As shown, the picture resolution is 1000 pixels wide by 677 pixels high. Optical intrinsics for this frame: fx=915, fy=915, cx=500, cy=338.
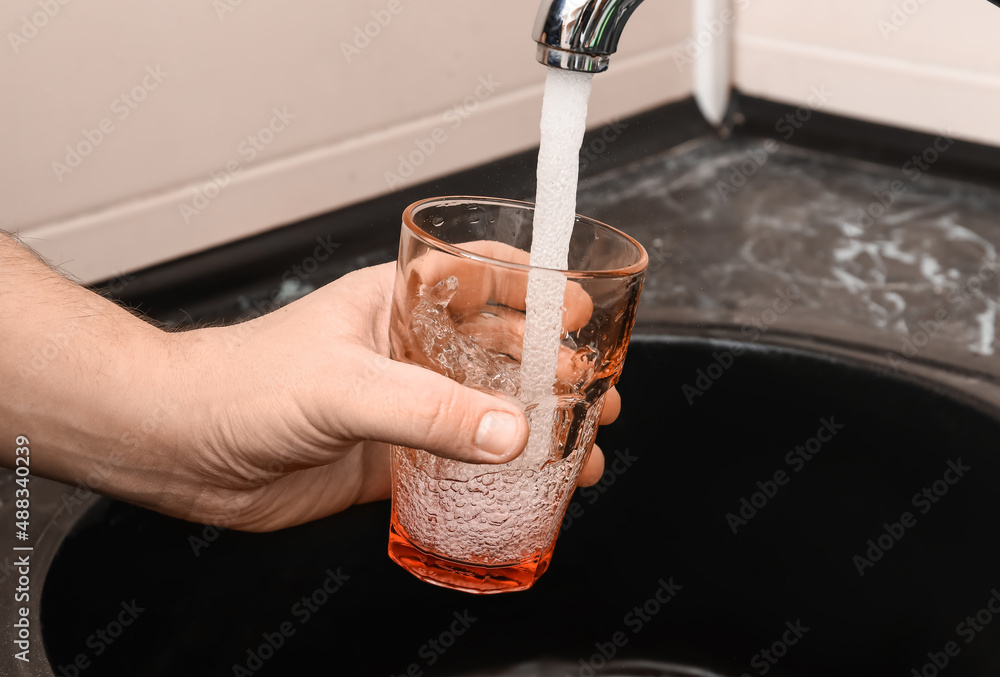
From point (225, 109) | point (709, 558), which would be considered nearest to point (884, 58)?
point (709, 558)

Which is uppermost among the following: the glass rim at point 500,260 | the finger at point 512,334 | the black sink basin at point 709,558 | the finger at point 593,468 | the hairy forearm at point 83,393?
the glass rim at point 500,260

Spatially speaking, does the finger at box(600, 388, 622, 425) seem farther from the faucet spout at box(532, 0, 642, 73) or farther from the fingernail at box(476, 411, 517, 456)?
the faucet spout at box(532, 0, 642, 73)

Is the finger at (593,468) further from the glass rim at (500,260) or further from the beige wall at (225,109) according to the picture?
the beige wall at (225,109)

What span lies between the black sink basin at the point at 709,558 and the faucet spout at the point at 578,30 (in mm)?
402

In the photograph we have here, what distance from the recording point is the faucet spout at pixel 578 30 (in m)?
0.41

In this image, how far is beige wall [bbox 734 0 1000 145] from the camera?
112 centimetres

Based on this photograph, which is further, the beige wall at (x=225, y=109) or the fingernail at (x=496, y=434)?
the beige wall at (x=225, y=109)

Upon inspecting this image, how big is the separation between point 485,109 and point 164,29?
37 centimetres

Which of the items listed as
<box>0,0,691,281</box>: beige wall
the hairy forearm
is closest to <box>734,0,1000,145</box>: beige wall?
→ <box>0,0,691,281</box>: beige wall

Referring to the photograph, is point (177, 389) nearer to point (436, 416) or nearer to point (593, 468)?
point (436, 416)

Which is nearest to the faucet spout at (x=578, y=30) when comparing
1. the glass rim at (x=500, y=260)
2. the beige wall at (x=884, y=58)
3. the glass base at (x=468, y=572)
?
the glass rim at (x=500, y=260)

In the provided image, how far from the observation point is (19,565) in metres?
0.54

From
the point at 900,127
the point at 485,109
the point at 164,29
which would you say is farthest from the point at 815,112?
the point at 164,29

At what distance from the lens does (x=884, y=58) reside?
118 cm
